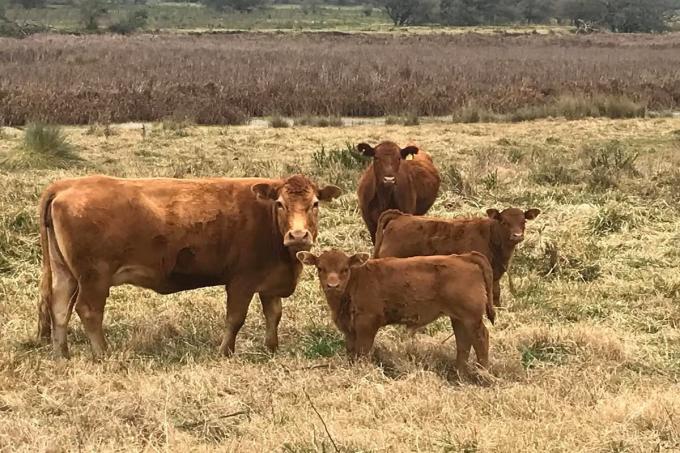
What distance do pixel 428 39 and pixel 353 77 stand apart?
1060 inches

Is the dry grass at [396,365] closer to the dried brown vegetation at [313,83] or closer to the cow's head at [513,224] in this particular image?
the cow's head at [513,224]

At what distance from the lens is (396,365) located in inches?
240

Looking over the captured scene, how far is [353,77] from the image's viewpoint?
28.3 m

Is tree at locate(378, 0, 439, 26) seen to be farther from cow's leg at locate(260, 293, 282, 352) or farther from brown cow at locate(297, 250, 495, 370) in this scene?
brown cow at locate(297, 250, 495, 370)

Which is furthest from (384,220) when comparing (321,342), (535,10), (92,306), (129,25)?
(535,10)

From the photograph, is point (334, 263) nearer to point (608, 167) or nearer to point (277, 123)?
point (608, 167)

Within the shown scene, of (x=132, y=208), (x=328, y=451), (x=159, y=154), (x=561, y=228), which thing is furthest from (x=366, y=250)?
(x=159, y=154)

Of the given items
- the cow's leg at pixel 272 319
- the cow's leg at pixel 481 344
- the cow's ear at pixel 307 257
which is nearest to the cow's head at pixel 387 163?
the cow's leg at pixel 272 319

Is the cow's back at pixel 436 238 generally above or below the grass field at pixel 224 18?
above

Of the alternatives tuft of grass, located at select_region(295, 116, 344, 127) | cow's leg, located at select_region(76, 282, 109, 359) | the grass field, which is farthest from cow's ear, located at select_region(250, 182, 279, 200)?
the grass field

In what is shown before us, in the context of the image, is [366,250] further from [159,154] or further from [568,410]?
[159,154]

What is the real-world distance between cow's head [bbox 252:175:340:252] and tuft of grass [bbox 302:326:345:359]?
772mm

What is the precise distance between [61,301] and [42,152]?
8282mm

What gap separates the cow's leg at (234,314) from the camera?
21.5 ft
